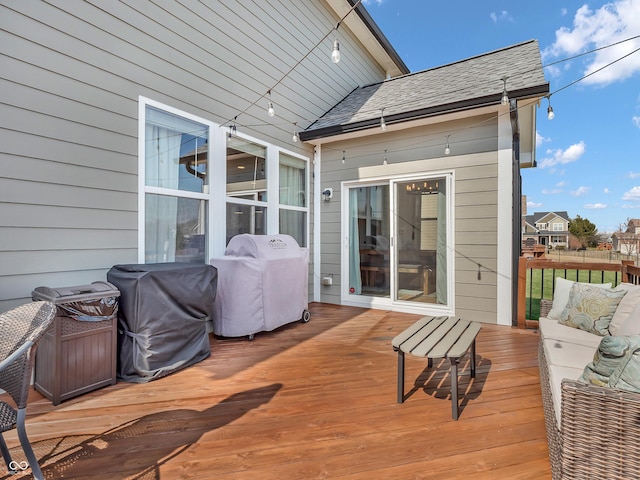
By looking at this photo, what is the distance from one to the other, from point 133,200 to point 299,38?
4.11 meters

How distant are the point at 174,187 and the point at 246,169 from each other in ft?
3.96

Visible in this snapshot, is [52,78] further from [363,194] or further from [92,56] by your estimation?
[363,194]

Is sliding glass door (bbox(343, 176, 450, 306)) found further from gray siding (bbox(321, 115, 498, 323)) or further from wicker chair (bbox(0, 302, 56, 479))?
wicker chair (bbox(0, 302, 56, 479))

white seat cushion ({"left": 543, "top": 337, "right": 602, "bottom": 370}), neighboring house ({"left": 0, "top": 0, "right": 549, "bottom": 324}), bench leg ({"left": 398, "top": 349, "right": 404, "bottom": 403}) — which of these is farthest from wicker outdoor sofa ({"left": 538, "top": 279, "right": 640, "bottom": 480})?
neighboring house ({"left": 0, "top": 0, "right": 549, "bottom": 324})

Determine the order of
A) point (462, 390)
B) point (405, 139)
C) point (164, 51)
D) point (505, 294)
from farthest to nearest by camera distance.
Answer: point (405, 139)
point (505, 294)
point (164, 51)
point (462, 390)

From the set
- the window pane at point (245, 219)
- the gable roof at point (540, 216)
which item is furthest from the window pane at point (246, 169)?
the gable roof at point (540, 216)

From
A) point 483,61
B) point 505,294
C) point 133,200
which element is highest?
point 483,61

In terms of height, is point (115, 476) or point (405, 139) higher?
point (405, 139)

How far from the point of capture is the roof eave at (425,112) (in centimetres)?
382

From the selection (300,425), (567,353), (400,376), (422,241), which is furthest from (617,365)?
(422,241)

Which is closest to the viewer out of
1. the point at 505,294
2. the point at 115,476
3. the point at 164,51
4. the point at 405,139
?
the point at 115,476

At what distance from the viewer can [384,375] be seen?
9.14 feet

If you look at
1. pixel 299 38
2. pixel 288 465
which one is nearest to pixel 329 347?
pixel 288 465

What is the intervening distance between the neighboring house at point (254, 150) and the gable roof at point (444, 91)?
36mm
